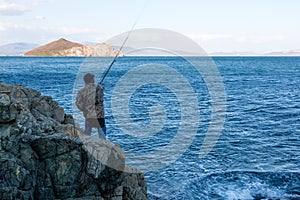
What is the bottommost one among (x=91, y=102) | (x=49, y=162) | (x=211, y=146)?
(x=211, y=146)

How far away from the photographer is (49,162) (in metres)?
9.34

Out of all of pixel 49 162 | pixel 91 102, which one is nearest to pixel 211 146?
pixel 91 102

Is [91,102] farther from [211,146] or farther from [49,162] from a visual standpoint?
[211,146]

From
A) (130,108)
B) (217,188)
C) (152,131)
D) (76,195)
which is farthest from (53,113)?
(130,108)

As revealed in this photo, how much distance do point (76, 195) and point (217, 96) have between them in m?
34.8

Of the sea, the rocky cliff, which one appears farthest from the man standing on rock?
the sea

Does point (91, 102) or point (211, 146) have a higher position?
point (91, 102)

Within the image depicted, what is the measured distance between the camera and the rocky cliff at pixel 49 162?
8742mm

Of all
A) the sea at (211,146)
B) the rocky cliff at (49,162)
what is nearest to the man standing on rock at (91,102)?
the rocky cliff at (49,162)

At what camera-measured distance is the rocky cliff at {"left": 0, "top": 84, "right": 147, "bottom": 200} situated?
874cm

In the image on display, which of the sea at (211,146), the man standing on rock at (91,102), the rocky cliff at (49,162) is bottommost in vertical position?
the sea at (211,146)

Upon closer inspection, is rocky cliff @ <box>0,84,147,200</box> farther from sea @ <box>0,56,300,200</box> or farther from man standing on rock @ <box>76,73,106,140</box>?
sea @ <box>0,56,300,200</box>

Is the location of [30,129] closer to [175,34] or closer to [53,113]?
[53,113]

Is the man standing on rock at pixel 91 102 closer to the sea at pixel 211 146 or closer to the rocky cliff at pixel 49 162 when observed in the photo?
the rocky cliff at pixel 49 162
